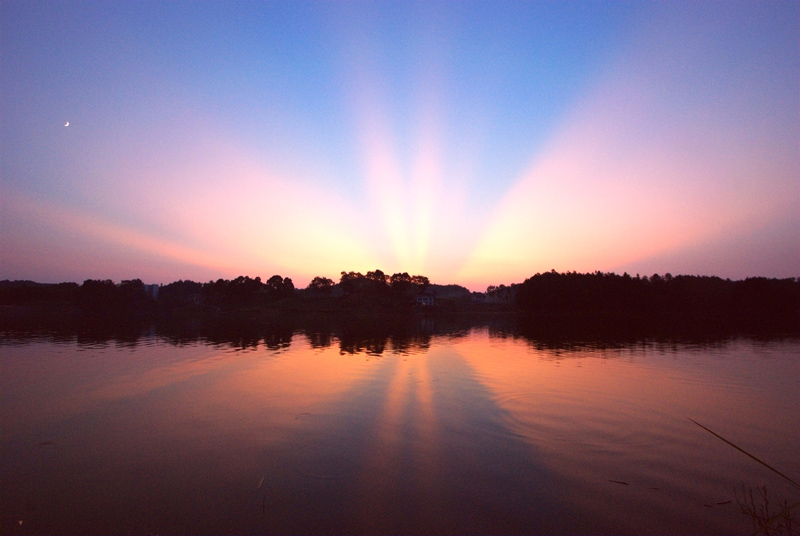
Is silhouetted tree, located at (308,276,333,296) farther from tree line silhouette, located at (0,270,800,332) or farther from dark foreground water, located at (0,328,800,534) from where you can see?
dark foreground water, located at (0,328,800,534)

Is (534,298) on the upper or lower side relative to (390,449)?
upper

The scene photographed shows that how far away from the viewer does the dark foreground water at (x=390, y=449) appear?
29.1ft

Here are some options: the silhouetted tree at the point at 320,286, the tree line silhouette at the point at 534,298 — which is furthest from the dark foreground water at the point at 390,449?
the silhouetted tree at the point at 320,286

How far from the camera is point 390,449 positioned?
12.8 m

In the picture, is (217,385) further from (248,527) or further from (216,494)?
(248,527)

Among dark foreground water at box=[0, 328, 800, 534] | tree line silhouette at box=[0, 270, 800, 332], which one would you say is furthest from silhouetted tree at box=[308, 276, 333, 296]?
dark foreground water at box=[0, 328, 800, 534]

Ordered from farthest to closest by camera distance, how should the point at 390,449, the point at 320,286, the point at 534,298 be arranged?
the point at 320,286 < the point at 534,298 < the point at 390,449

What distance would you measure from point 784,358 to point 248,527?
38465mm

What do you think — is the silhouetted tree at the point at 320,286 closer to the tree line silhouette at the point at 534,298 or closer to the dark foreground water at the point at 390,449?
the tree line silhouette at the point at 534,298

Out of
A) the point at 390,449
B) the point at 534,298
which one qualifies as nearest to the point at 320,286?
the point at 534,298

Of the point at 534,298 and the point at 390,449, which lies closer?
the point at 390,449

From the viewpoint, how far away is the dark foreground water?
887 cm

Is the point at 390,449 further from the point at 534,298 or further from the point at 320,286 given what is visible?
the point at 320,286

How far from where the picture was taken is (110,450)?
41.6 ft
